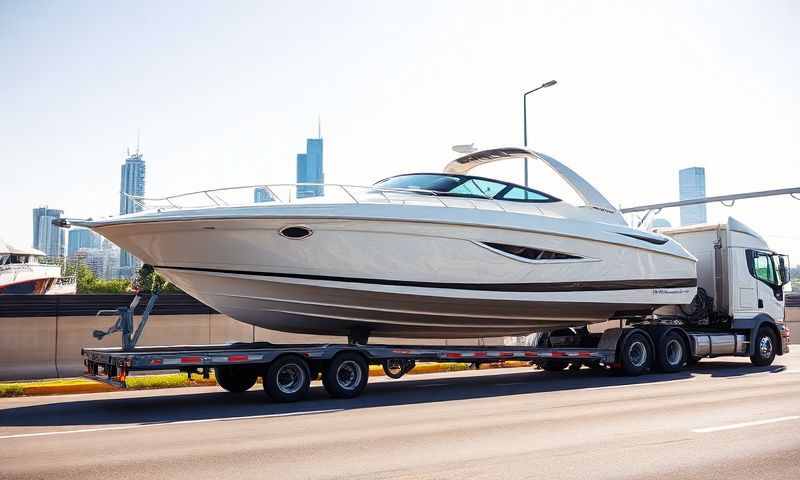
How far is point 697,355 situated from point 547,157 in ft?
16.6

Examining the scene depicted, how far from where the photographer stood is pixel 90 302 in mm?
14109

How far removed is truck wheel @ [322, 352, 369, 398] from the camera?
10234 mm

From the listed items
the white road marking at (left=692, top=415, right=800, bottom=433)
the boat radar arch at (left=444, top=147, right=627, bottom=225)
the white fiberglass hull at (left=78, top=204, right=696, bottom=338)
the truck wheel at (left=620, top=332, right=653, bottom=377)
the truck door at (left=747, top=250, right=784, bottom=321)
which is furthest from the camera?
the truck door at (left=747, top=250, right=784, bottom=321)

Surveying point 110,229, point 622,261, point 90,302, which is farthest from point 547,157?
point 90,302

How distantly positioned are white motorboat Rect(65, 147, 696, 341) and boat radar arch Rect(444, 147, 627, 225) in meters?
0.03

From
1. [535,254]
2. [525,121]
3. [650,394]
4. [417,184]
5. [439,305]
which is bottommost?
[650,394]

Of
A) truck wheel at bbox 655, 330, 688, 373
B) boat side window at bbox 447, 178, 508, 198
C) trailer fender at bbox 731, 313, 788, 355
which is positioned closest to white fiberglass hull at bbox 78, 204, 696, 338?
boat side window at bbox 447, 178, 508, 198

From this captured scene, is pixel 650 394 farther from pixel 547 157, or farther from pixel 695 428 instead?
pixel 547 157

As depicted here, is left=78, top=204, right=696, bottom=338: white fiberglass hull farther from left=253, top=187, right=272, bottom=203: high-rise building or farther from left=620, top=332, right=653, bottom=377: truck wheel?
left=620, top=332, right=653, bottom=377: truck wheel

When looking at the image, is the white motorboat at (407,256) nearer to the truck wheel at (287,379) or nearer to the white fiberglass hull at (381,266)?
the white fiberglass hull at (381,266)

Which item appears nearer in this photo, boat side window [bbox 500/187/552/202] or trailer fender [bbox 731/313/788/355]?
boat side window [bbox 500/187/552/202]

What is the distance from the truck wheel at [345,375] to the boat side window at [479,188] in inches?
125

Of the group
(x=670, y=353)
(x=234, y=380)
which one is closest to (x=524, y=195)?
(x=670, y=353)

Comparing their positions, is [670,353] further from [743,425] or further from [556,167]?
[743,425]
